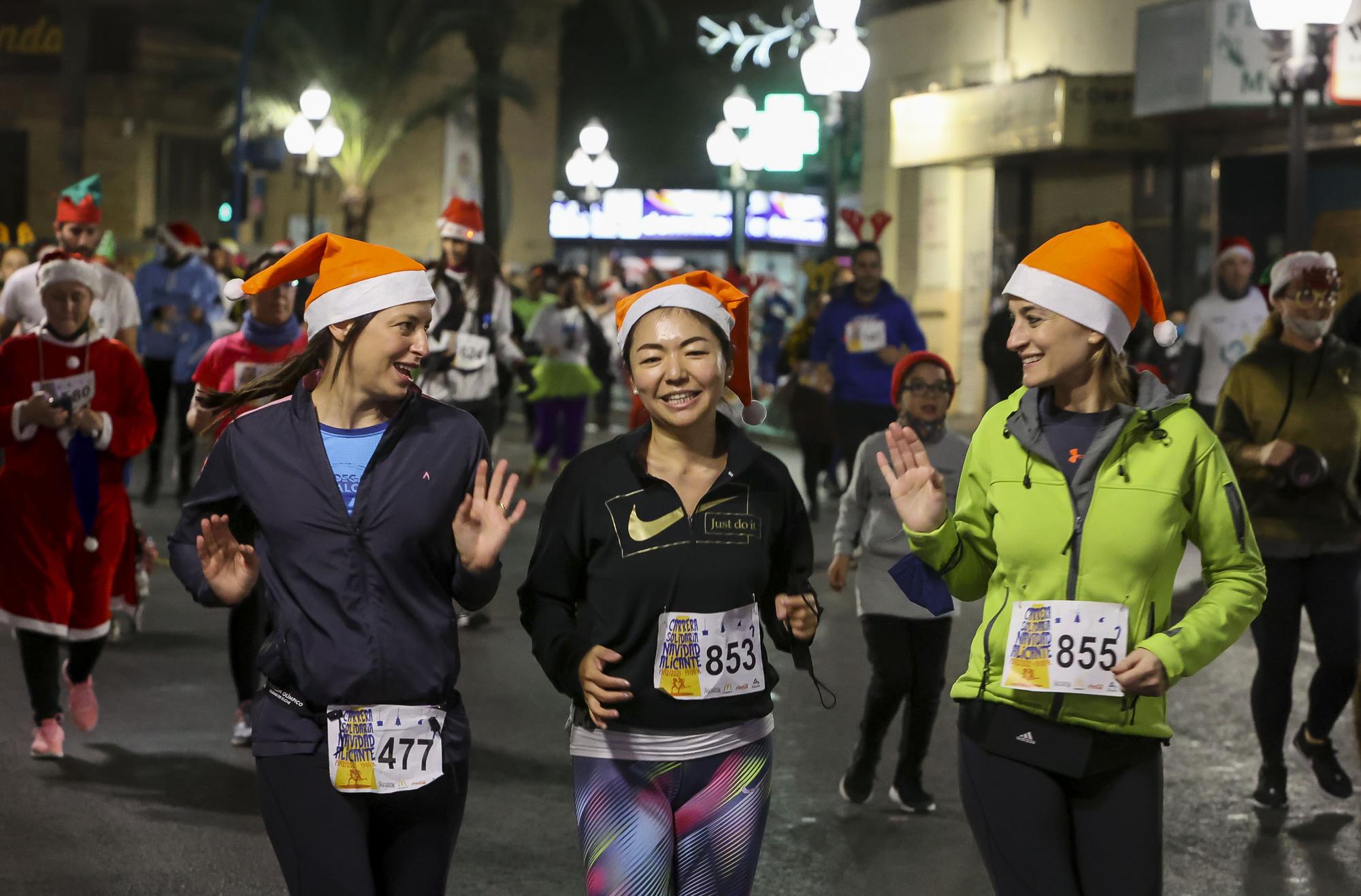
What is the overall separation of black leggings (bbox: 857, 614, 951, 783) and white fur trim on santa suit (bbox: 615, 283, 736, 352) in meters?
2.93

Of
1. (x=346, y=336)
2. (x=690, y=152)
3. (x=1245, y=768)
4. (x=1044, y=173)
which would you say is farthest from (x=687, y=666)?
(x=690, y=152)

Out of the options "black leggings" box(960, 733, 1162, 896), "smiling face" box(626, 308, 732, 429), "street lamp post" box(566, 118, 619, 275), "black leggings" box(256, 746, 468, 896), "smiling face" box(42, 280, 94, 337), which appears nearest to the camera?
"black leggings" box(256, 746, 468, 896)

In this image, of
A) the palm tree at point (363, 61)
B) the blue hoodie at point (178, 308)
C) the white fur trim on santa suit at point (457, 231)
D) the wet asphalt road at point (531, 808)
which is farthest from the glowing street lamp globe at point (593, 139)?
the wet asphalt road at point (531, 808)

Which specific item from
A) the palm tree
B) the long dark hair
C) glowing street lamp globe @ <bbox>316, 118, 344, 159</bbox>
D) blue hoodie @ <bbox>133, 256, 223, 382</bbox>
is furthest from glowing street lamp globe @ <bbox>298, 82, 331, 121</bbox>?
the long dark hair

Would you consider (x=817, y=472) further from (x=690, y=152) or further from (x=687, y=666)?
(x=690, y=152)

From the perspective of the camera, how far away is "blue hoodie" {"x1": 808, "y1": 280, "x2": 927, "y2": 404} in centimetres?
1385

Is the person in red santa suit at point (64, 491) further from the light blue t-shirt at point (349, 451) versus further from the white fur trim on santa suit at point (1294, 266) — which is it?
the white fur trim on santa suit at point (1294, 266)

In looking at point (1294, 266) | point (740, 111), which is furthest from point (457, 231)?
point (740, 111)

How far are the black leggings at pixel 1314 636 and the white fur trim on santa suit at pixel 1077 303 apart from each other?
10.8ft

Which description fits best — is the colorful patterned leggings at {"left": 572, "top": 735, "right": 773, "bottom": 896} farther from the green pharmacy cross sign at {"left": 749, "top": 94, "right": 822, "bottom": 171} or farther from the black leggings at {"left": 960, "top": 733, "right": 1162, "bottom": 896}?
the green pharmacy cross sign at {"left": 749, "top": 94, "right": 822, "bottom": 171}

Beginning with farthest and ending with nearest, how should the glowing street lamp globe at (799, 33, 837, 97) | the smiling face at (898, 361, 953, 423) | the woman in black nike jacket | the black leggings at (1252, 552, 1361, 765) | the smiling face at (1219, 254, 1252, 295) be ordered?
the glowing street lamp globe at (799, 33, 837, 97) → the smiling face at (1219, 254, 1252, 295) → the smiling face at (898, 361, 953, 423) → the black leggings at (1252, 552, 1361, 765) → the woman in black nike jacket

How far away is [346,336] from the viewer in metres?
4.36

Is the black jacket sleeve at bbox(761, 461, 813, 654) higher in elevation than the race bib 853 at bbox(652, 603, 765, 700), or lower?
higher

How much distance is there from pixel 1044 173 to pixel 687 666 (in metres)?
Answer: 22.8
